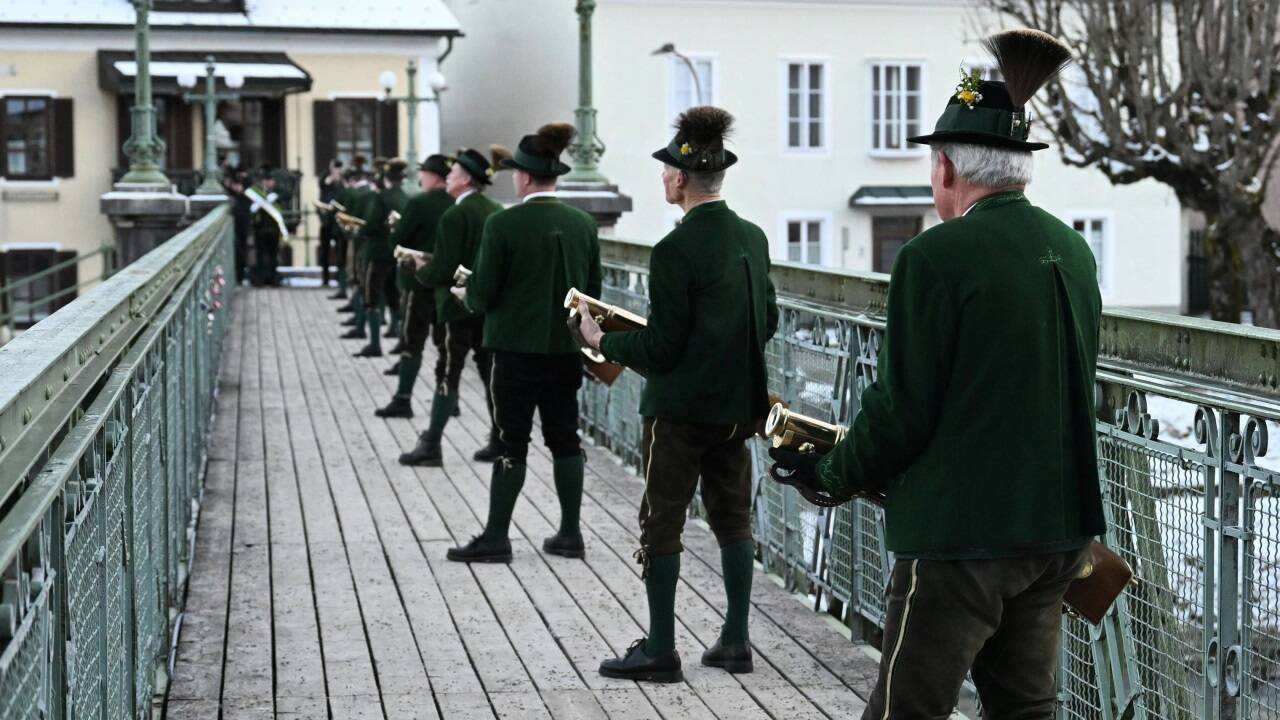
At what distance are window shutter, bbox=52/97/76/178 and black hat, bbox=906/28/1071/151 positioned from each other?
125ft

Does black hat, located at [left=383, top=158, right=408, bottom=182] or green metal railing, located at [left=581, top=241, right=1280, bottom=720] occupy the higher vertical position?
black hat, located at [left=383, top=158, right=408, bottom=182]

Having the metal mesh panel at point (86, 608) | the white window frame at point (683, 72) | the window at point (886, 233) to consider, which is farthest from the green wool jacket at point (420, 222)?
the window at point (886, 233)

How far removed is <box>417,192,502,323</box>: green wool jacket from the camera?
34.6 feet

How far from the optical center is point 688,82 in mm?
43375

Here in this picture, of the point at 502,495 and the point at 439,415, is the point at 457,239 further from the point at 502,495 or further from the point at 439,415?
the point at 502,495

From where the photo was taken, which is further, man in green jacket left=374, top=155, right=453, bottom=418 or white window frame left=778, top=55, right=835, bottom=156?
white window frame left=778, top=55, right=835, bottom=156

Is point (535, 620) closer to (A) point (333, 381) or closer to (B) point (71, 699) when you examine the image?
(B) point (71, 699)

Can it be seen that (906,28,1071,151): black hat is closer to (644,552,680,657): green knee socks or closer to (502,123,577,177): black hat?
(644,552,680,657): green knee socks

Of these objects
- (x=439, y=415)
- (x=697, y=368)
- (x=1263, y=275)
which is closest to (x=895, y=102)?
(x=1263, y=275)

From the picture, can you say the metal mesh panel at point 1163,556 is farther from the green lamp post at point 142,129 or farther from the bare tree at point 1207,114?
the bare tree at point 1207,114

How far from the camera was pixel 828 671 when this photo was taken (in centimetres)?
648

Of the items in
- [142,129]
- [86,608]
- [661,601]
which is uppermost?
[142,129]

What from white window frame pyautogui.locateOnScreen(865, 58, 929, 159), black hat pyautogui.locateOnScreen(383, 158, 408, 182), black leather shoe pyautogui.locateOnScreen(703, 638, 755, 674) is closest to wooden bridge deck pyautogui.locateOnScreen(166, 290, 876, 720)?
black leather shoe pyautogui.locateOnScreen(703, 638, 755, 674)

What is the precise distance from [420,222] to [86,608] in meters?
9.18
